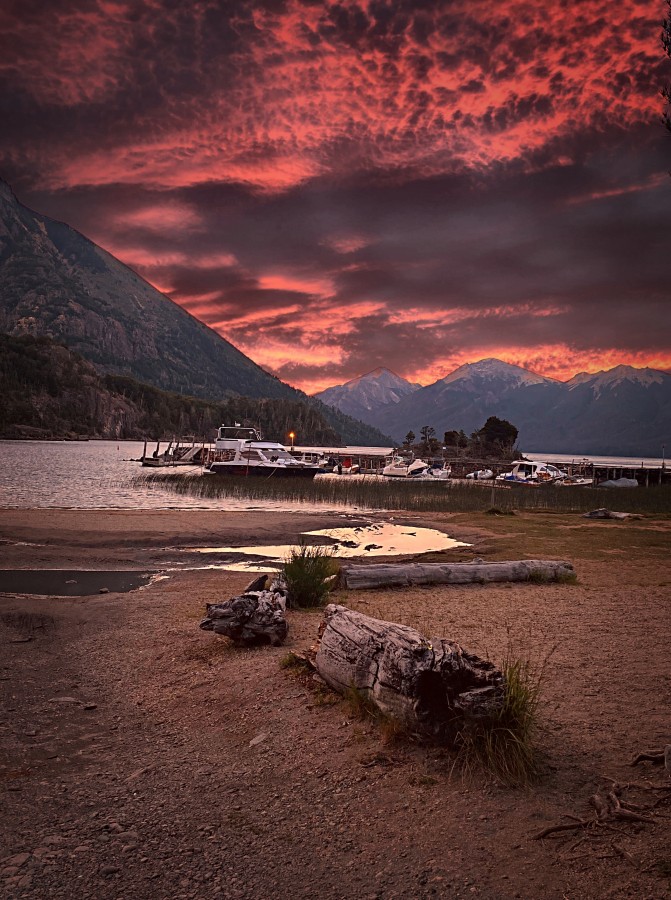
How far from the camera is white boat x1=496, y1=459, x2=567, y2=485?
6397cm

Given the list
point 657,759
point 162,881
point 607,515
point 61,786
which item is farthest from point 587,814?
point 607,515

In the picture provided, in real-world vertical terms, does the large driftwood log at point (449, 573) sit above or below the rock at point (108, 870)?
above

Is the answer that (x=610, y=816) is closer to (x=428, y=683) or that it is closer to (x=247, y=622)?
(x=428, y=683)

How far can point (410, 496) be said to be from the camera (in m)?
42.6

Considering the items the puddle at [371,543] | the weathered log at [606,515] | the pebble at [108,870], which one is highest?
the weathered log at [606,515]

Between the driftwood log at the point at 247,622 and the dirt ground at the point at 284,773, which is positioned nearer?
the dirt ground at the point at 284,773

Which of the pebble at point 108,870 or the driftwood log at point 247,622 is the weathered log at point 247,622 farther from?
the pebble at point 108,870

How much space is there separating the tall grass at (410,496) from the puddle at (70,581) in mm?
22105

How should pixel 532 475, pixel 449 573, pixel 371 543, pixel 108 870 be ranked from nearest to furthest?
1. pixel 108 870
2. pixel 449 573
3. pixel 371 543
4. pixel 532 475

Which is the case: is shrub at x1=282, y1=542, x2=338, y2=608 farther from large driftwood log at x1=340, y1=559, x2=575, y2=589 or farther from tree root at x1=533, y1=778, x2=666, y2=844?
tree root at x1=533, y1=778, x2=666, y2=844

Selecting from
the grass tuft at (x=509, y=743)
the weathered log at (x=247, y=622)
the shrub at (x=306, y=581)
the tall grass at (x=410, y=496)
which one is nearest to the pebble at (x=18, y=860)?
the grass tuft at (x=509, y=743)

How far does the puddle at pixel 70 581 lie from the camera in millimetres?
13070

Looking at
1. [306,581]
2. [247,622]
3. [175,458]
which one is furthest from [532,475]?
[247,622]

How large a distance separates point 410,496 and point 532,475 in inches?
1182
